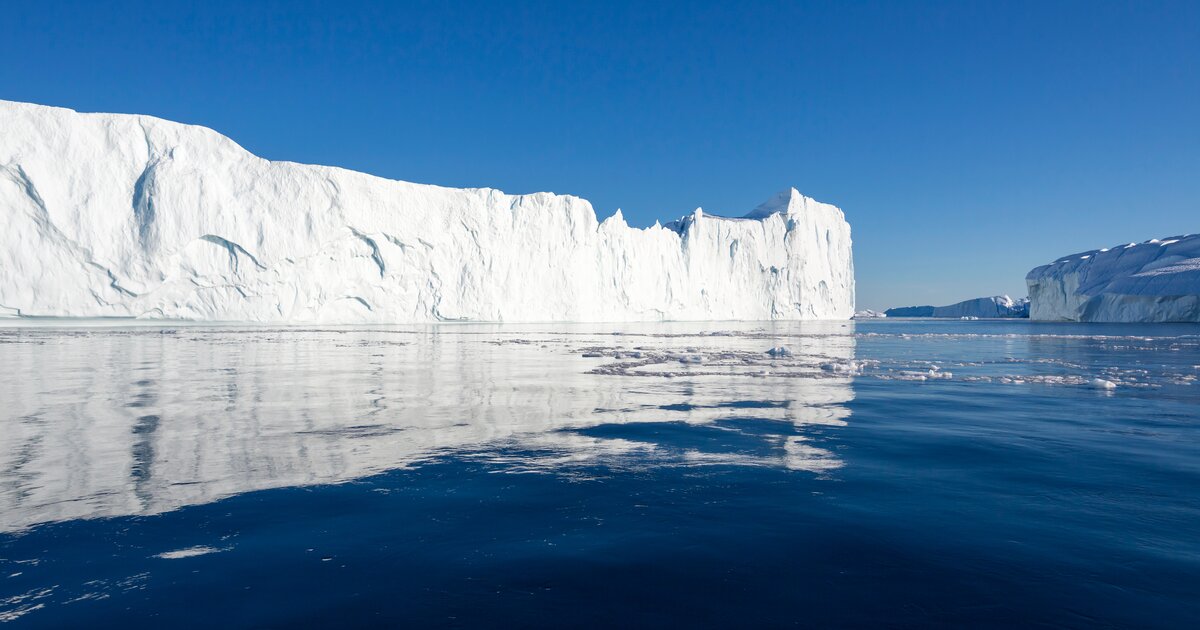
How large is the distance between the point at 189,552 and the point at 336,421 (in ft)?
10.8

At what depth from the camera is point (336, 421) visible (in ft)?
20.0

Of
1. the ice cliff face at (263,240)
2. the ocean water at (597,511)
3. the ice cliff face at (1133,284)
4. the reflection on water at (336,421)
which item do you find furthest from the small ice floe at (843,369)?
the ice cliff face at (1133,284)

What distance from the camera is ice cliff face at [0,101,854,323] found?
1167 inches

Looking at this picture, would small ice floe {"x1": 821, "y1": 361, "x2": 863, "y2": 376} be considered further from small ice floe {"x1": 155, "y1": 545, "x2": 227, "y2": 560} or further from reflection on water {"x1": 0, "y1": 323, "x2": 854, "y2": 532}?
small ice floe {"x1": 155, "y1": 545, "x2": 227, "y2": 560}

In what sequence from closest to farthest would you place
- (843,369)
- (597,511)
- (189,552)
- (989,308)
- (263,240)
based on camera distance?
(189,552) → (597,511) → (843,369) → (263,240) → (989,308)

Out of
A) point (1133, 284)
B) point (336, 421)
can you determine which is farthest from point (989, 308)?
point (336, 421)

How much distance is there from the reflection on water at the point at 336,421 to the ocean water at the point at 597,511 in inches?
1.6

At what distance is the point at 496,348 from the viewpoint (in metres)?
17.4

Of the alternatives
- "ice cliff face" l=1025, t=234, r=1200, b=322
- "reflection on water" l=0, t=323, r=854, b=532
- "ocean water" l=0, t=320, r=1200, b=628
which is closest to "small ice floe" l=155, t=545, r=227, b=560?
"ocean water" l=0, t=320, r=1200, b=628

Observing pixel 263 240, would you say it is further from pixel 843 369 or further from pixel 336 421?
pixel 336 421

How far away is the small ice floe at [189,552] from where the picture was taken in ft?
9.24

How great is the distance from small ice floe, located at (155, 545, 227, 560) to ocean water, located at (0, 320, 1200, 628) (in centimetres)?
1

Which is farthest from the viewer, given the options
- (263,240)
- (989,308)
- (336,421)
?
(989,308)

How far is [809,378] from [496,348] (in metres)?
9.47
